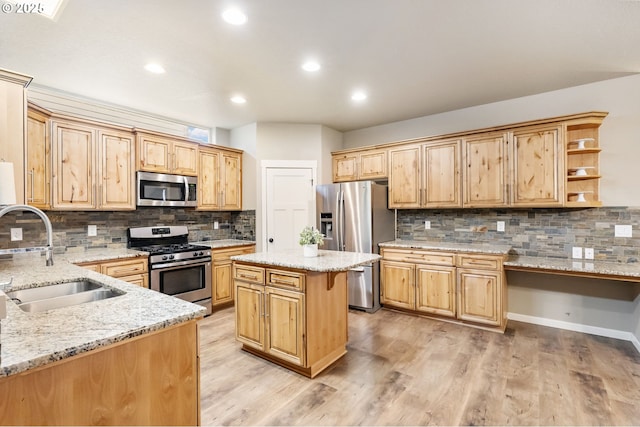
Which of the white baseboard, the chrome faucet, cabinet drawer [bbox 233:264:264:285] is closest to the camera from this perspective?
the chrome faucet

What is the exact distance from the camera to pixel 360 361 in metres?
2.78

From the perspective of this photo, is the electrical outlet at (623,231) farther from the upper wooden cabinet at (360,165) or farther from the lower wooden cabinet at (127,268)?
the lower wooden cabinet at (127,268)

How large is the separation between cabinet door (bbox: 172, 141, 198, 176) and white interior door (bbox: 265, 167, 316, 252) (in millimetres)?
1063

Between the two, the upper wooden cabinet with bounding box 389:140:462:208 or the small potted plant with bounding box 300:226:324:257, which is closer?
the small potted plant with bounding box 300:226:324:257

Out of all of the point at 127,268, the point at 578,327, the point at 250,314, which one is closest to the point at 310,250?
the point at 250,314

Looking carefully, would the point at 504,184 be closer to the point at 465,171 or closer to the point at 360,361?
the point at 465,171

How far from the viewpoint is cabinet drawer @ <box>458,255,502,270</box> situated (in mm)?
3396

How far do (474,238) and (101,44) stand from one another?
4.54 m

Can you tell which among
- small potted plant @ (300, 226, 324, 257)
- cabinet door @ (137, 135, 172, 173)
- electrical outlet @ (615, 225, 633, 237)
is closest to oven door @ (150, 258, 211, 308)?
cabinet door @ (137, 135, 172, 173)

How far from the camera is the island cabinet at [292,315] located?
8.17 feet

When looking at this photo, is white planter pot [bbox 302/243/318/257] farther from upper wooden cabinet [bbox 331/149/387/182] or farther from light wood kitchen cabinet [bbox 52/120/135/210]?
light wood kitchen cabinet [bbox 52/120/135/210]

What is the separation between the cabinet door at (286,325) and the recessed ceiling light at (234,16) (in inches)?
83.1

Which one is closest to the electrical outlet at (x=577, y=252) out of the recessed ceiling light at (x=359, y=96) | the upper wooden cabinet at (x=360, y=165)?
the upper wooden cabinet at (x=360, y=165)

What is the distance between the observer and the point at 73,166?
128 inches
